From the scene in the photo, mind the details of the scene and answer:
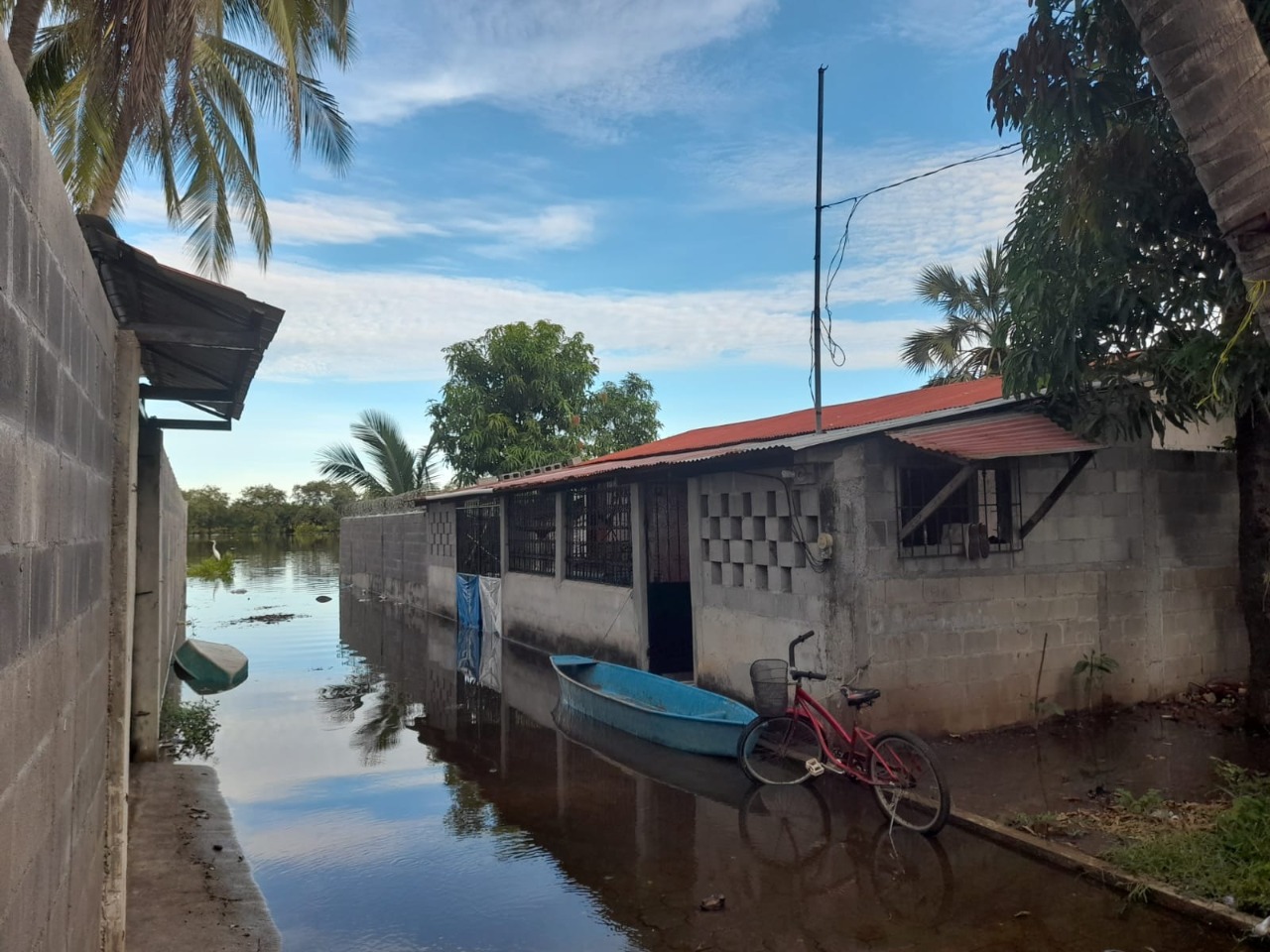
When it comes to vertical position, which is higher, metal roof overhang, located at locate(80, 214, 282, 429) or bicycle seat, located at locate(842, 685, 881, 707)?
metal roof overhang, located at locate(80, 214, 282, 429)

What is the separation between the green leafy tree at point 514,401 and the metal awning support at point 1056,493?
18382 millimetres

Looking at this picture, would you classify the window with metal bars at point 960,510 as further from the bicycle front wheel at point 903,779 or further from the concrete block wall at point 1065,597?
the bicycle front wheel at point 903,779

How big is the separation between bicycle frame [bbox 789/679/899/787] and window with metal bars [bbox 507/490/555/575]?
877 centimetres

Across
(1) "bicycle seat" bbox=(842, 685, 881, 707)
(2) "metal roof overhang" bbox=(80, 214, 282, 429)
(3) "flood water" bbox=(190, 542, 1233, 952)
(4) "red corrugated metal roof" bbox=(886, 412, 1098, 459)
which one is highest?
(2) "metal roof overhang" bbox=(80, 214, 282, 429)

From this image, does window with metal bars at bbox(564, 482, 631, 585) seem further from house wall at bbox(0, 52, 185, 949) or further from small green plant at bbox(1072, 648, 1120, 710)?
house wall at bbox(0, 52, 185, 949)

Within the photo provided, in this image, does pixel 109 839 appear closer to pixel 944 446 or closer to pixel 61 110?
pixel 944 446

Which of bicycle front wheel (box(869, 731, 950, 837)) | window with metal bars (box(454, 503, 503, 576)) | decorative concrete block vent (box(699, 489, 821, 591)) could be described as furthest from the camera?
window with metal bars (box(454, 503, 503, 576))

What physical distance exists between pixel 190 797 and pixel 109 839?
3.39 metres

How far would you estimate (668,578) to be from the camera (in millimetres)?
12852

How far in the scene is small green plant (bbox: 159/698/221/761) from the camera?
9266 millimetres

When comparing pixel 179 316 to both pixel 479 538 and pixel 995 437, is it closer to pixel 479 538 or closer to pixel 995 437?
pixel 995 437

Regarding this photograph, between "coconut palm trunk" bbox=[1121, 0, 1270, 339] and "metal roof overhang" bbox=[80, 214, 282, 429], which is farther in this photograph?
"metal roof overhang" bbox=[80, 214, 282, 429]

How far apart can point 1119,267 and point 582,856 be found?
644 cm

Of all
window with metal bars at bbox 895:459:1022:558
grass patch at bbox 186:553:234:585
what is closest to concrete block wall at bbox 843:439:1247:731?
window with metal bars at bbox 895:459:1022:558
